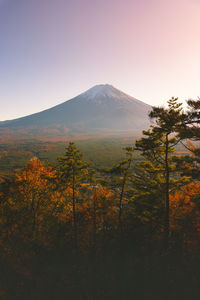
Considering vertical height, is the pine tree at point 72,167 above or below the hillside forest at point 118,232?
above

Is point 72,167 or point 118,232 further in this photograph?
point 118,232

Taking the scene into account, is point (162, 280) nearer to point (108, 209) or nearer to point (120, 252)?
point (120, 252)

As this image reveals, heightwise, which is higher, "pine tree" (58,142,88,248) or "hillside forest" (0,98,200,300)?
"pine tree" (58,142,88,248)

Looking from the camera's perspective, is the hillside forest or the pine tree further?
the pine tree

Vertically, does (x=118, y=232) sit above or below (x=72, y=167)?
below

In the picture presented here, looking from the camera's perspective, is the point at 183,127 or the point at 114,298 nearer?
the point at 183,127

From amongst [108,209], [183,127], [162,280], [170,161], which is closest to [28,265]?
[108,209]

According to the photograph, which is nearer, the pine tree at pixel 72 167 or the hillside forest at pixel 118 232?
the hillside forest at pixel 118 232

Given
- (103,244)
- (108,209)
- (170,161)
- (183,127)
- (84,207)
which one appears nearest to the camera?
(183,127)
